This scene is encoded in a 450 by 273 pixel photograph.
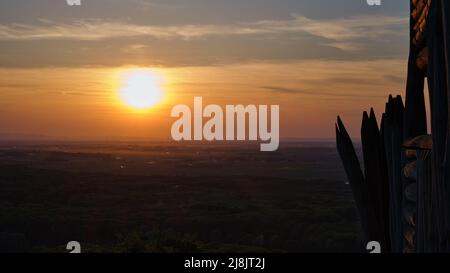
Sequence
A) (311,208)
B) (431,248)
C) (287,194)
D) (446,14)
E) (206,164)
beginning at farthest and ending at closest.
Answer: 1. (206,164)
2. (287,194)
3. (311,208)
4. (431,248)
5. (446,14)

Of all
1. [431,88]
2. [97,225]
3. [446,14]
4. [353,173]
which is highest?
[446,14]

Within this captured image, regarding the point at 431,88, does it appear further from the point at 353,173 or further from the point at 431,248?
the point at 353,173

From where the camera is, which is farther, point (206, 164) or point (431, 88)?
point (206, 164)

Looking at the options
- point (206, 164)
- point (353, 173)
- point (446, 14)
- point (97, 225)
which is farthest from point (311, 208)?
point (446, 14)

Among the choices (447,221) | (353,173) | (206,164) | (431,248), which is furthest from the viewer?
(206,164)
